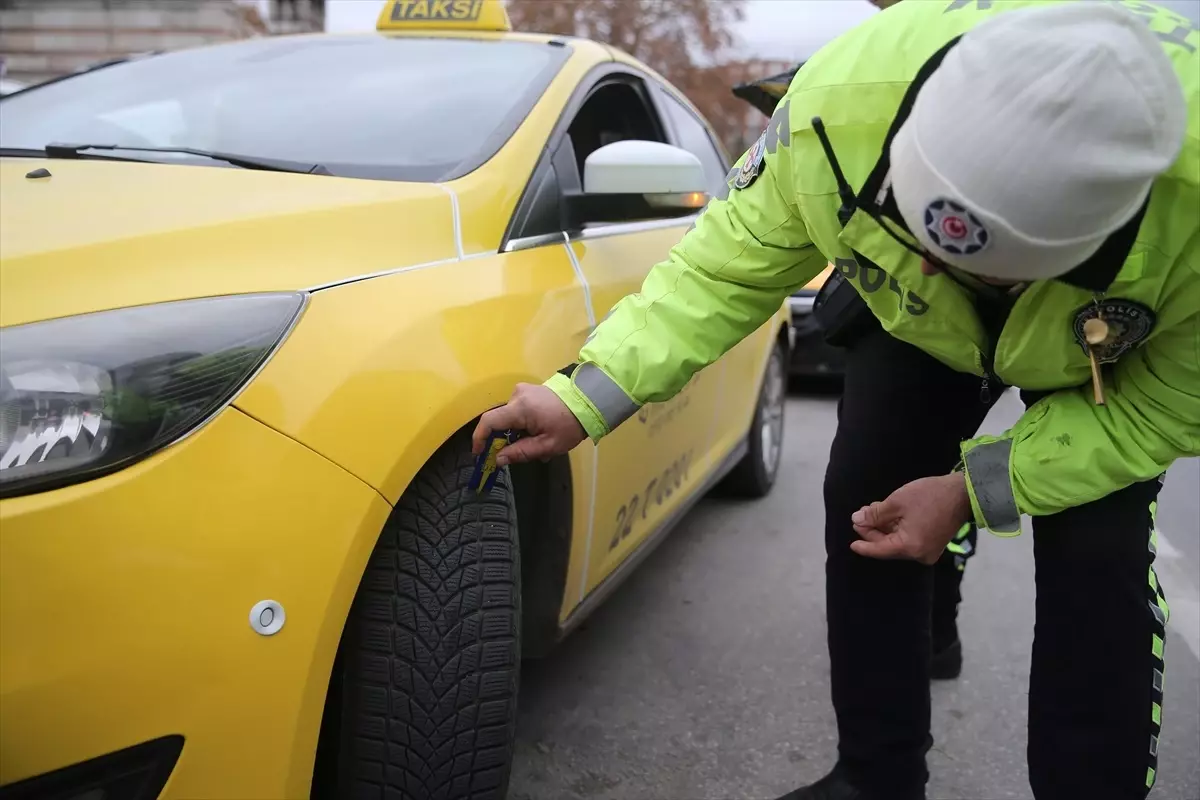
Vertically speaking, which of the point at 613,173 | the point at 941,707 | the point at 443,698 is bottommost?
the point at 941,707

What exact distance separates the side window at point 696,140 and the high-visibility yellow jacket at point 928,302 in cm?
171

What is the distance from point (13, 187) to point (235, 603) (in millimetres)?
799

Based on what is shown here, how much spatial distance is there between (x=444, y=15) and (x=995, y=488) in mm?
2018

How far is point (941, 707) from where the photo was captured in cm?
228

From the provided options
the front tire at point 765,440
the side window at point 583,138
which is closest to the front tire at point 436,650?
the side window at point 583,138

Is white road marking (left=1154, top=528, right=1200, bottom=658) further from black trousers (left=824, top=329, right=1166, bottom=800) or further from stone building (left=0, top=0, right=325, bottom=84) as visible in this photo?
stone building (left=0, top=0, right=325, bottom=84)

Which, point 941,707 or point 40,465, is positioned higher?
point 40,465

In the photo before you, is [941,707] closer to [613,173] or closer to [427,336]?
[613,173]

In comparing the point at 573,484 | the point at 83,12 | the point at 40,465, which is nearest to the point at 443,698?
the point at 573,484

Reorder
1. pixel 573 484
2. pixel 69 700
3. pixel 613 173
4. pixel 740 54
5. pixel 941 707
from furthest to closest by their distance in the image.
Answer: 1. pixel 740 54
2. pixel 941 707
3. pixel 613 173
4. pixel 573 484
5. pixel 69 700

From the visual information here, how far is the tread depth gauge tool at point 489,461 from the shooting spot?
1.35 metres

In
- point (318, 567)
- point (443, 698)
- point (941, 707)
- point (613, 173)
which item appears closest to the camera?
point (318, 567)

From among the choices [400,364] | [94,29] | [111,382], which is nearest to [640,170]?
[400,364]

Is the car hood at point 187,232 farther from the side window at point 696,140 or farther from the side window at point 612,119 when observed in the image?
the side window at point 696,140
